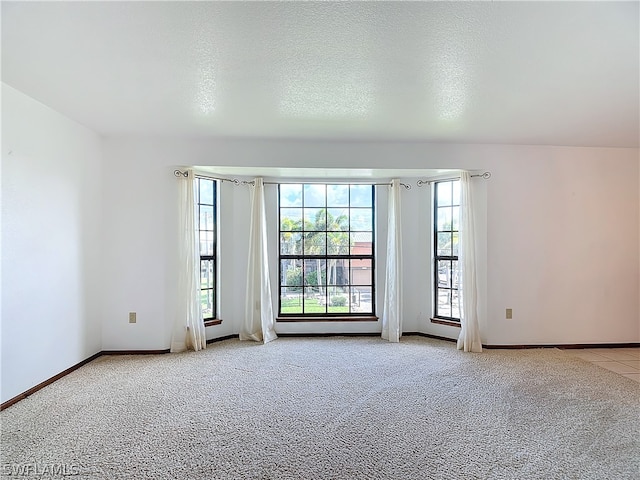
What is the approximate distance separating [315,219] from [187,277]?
72.9 inches

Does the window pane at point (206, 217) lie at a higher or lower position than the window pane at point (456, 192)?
lower

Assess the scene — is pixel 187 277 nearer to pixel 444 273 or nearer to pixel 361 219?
pixel 361 219

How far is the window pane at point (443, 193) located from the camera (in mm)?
4785

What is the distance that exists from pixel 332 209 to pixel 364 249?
720 mm

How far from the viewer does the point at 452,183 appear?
186 inches

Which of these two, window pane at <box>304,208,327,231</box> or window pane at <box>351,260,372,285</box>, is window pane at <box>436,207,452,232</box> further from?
window pane at <box>304,208,327,231</box>

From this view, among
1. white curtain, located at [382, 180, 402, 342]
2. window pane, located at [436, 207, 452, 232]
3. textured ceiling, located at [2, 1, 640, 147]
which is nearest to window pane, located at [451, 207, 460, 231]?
window pane, located at [436, 207, 452, 232]

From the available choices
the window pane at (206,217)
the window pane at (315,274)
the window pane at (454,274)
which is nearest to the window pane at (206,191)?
the window pane at (206,217)

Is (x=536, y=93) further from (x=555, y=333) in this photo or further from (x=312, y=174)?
(x=555, y=333)

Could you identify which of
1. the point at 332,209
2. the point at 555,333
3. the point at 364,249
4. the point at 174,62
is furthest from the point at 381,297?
the point at 174,62

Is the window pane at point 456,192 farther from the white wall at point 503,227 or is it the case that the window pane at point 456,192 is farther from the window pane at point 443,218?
the white wall at point 503,227

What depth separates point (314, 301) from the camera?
498 centimetres

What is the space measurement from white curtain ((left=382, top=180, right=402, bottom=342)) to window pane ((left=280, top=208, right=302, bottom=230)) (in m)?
1.23

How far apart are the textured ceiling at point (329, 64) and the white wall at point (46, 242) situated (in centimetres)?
30
